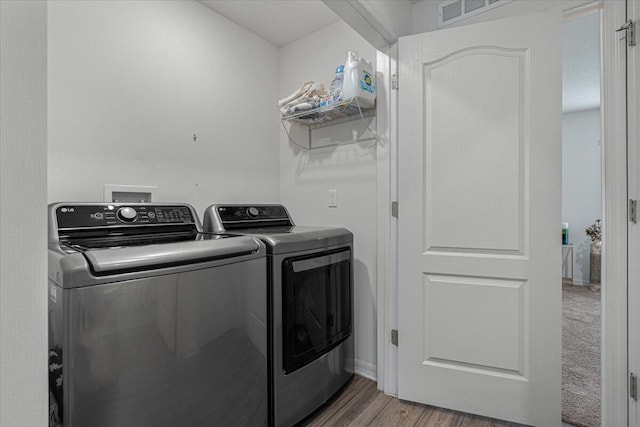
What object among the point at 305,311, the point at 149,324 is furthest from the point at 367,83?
the point at 149,324

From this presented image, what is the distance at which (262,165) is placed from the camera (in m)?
2.45

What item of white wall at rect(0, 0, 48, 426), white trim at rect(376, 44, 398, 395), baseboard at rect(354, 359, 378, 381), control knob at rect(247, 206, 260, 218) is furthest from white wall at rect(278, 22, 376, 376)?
white wall at rect(0, 0, 48, 426)

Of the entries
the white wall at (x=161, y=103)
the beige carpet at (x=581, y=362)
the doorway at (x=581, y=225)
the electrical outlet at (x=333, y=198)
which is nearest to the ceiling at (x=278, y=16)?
the white wall at (x=161, y=103)

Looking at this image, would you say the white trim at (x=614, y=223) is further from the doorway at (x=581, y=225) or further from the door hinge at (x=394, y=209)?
the door hinge at (x=394, y=209)

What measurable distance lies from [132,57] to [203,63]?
44 centimetres

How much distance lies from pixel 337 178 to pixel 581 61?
297cm

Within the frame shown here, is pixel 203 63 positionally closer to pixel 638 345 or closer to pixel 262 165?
pixel 262 165

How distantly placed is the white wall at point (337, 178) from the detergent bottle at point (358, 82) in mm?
220

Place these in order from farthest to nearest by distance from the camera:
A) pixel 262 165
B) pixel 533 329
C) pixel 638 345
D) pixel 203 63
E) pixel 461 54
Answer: pixel 262 165
pixel 203 63
pixel 461 54
pixel 533 329
pixel 638 345

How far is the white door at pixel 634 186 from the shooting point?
4.40ft

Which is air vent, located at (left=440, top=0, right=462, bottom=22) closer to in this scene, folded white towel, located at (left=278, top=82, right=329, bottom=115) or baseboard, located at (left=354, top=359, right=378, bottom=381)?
folded white towel, located at (left=278, top=82, right=329, bottom=115)

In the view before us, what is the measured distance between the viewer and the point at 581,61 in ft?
10.6

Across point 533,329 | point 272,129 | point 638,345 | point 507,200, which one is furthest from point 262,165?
point 638,345

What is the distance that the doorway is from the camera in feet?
6.39
